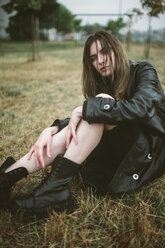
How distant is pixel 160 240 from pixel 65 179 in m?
0.60

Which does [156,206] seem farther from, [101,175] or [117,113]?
[117,113]

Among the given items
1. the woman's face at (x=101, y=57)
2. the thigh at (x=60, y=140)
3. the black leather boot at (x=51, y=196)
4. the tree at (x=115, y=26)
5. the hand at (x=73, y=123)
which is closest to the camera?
the black leather boot at (x=51, y=196)

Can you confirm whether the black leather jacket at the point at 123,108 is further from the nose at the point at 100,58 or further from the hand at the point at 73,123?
the nose at the point at 100,58

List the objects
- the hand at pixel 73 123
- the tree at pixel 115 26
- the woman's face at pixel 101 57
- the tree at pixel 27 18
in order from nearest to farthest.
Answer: the hand at pixel 73 123 < the woman's face at pixel 101 57 < the tree at pixel 115 26 < the tree at pixel 27 18

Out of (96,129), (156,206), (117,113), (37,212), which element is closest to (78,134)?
(96,129)

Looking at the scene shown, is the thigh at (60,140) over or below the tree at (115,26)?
below

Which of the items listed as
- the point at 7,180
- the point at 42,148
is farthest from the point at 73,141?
the point at 7,180

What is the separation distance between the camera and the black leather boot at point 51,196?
1.09m

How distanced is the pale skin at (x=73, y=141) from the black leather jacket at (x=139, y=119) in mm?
94

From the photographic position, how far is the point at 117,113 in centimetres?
109

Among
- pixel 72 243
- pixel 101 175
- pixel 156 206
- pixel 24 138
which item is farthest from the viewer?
pixel 24 138

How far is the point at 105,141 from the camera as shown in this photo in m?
1.41

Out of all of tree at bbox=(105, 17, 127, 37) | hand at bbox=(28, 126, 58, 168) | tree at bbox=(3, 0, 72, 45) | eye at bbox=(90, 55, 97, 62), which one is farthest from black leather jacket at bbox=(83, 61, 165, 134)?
tree at bbox=(3, 0, 72, 45)

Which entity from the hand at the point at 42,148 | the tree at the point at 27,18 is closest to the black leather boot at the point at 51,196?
the hand at the point at 42,148
